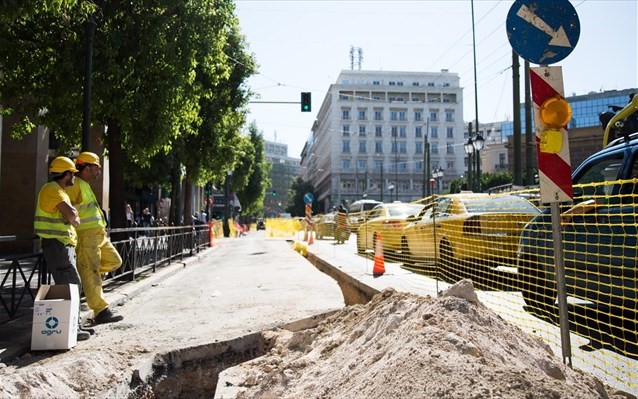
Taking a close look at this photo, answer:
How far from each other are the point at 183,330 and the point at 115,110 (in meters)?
4.95

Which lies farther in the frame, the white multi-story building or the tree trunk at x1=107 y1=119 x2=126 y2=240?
the white multi-story building

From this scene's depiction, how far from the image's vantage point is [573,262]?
500 centimetres

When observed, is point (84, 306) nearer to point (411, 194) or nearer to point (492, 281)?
point (492, 281)

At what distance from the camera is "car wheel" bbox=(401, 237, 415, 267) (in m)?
10.7

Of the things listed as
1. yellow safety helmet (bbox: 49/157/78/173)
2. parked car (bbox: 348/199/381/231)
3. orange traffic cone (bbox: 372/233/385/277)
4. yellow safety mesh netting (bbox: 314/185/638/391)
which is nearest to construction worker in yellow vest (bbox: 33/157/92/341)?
yellow safety helmet (bbox: 49/157/78/173)

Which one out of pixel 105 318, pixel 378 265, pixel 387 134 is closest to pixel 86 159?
pixel 105 318

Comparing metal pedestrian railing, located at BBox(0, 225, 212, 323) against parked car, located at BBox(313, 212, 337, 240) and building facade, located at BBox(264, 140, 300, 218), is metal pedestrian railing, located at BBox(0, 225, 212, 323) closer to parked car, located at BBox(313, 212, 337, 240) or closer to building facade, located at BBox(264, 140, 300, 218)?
parked car, located at BBox(313, 212, 337, 240)

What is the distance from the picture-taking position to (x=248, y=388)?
13.3ft

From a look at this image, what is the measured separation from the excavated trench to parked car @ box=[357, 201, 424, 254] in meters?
6.07

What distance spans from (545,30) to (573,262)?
2438 millimetres

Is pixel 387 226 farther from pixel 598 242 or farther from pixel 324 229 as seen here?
pixel 324 229

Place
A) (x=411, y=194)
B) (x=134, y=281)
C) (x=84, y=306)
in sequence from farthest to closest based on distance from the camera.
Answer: (x=411, y=194) < (x=134, y=281) < (x=84, y=306)

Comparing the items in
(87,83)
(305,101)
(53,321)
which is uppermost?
(305,101)

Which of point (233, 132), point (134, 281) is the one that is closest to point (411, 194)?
point (233, 132)
